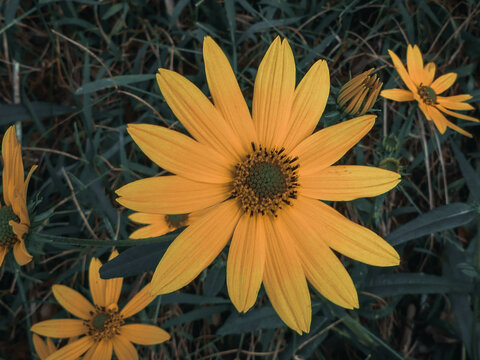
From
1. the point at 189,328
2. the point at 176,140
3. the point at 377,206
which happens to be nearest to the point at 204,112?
the point at 176,140

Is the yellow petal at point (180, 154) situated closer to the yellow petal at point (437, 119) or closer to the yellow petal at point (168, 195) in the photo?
the yellow petal at point (168, 195)

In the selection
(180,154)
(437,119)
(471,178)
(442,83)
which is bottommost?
(180,154)

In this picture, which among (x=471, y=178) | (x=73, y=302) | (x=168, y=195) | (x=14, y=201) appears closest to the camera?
(x=168, y=195)

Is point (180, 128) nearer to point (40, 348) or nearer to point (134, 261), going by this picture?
point (134, 261)

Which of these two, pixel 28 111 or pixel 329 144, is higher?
pixel 28 111

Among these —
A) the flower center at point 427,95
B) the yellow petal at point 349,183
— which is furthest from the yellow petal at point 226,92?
the flower center at point 427,95

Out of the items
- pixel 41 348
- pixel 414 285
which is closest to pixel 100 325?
pixel 41 348
